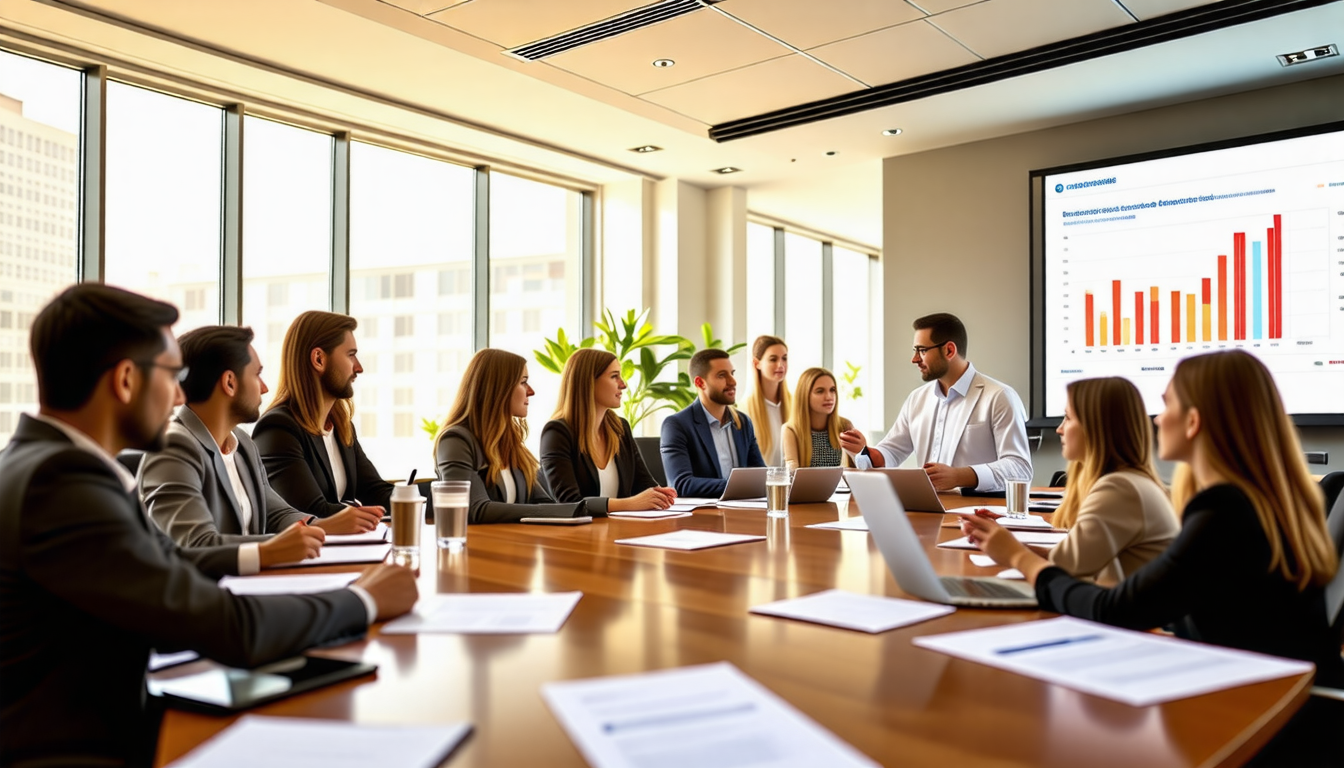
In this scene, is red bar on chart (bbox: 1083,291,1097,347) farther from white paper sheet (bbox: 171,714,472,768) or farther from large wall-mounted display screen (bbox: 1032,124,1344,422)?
white paper sheet (bbox: 171,714,472,768)

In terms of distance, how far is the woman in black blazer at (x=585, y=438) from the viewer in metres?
3.55

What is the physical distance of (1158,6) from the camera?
4.06 metres

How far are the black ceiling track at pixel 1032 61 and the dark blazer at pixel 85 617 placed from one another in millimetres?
4396

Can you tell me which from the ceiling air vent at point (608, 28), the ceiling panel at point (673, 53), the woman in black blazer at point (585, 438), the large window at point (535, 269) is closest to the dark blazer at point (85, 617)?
the woman in black blazer at point (585, 438)

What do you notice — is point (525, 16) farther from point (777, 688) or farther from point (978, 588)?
point (777, 688)

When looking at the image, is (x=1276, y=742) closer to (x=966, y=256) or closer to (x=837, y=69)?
(x=837, y=69)

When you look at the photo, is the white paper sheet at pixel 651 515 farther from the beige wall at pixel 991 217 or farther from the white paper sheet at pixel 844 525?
the beige wall at pixel 991 217

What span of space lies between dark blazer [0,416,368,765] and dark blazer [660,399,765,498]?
2979 millimetres

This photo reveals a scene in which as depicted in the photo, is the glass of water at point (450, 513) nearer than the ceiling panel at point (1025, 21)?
Yes

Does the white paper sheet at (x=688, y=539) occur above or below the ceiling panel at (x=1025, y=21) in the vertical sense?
below

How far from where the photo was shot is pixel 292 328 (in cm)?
316

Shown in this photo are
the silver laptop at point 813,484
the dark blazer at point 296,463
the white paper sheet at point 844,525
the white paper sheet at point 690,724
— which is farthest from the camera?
the silver laptop at point 813,484

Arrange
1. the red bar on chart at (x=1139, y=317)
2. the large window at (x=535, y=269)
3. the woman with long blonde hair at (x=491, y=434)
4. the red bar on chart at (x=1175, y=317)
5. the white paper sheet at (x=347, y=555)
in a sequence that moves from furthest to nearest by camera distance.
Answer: the large window at (x=535, y=269) → the red bar on chart at (x=1139, y=317) → the red bar on chart at (x=1175, y=317) → the woman with long blonde hair at (x=491, y=434) → the white paper sheet at (x=347, y=555)

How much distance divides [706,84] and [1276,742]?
13.8 feet
